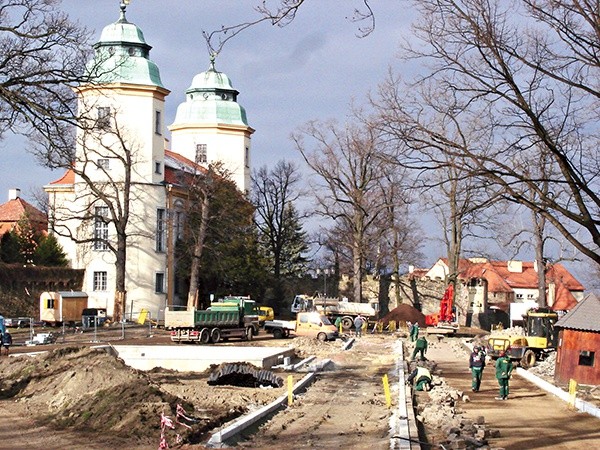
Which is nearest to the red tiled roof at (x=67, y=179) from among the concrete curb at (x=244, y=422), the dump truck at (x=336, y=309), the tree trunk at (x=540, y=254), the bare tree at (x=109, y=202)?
the bare tree at (x=109, y=202)

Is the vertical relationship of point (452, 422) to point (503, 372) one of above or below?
below

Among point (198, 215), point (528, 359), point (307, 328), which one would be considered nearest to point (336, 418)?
point (528, 359)

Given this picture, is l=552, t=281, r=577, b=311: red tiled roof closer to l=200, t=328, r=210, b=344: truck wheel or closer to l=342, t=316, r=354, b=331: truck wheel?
l=342, t=316, r=354, b=331: truck wheel

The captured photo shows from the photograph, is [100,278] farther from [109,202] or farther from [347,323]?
[347,323]

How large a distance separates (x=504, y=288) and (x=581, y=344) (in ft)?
213

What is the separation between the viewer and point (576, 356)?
3055cm

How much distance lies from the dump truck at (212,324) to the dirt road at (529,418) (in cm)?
1552

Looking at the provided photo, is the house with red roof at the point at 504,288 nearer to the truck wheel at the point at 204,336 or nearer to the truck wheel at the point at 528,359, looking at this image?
the truck wheel at the point at 204,336

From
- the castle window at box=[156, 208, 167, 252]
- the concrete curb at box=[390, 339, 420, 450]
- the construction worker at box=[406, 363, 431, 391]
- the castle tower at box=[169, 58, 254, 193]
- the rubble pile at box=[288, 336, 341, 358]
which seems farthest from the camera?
the castle tower at box=[169, 58, 254, 193]

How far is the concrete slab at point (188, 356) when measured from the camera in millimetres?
35812

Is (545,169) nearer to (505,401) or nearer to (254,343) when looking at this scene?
(505,401)

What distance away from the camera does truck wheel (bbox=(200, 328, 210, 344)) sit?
46091 millimetres

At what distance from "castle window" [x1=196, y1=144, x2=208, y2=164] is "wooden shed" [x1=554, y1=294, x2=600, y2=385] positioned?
53.0m

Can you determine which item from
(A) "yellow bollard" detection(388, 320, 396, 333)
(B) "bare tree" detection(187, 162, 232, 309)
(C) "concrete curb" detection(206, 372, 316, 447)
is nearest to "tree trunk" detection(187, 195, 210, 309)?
(B) "bare tree" detection(187, 162, 232, 309)
